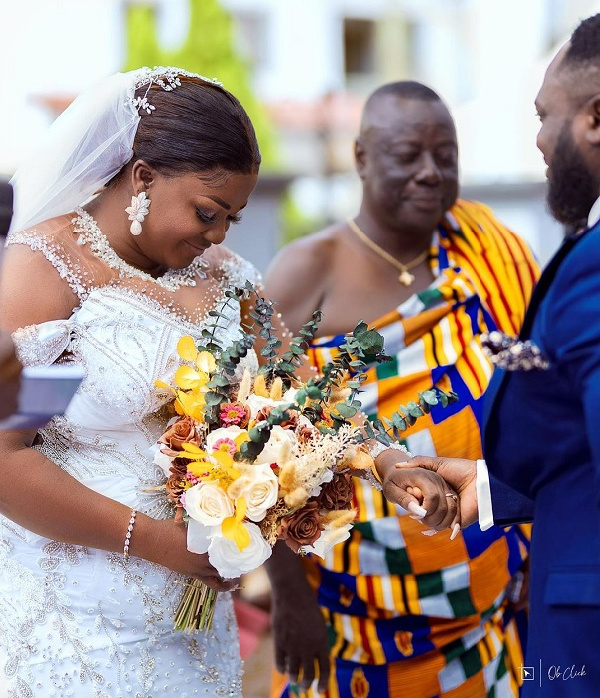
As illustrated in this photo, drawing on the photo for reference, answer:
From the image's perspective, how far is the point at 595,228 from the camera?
1933 millimetres

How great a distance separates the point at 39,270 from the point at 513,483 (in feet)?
3.97

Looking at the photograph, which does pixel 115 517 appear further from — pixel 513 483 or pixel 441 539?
pixel 441 539

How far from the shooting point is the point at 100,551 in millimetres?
2479

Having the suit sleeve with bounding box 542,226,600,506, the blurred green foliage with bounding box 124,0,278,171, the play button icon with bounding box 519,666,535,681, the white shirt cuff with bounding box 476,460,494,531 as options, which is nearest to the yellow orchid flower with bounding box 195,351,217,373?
the white shirt cuff with bounding box 476,460,494,531

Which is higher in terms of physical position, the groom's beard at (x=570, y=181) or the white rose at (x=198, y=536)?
the groom's beard at (x=570, y=181)

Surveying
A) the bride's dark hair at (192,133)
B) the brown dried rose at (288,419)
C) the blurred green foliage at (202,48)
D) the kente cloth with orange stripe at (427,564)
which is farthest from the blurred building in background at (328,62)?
the brown dried rose at (288,419)

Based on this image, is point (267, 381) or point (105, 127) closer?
point (267, 381)

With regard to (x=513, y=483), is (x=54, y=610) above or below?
below

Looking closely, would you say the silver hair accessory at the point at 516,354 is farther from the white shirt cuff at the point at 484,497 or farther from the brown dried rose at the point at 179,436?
the brown dried rose at the point at 179,436

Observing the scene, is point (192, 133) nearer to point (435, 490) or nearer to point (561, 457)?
point (435, 490)

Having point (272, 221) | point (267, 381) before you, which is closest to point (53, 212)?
point (267, 381)

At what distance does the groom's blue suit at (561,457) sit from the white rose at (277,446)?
17.1 inches

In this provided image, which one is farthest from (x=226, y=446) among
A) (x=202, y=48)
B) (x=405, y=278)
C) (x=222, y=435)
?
(x=202, y=48)

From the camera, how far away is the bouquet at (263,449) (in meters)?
2.17
